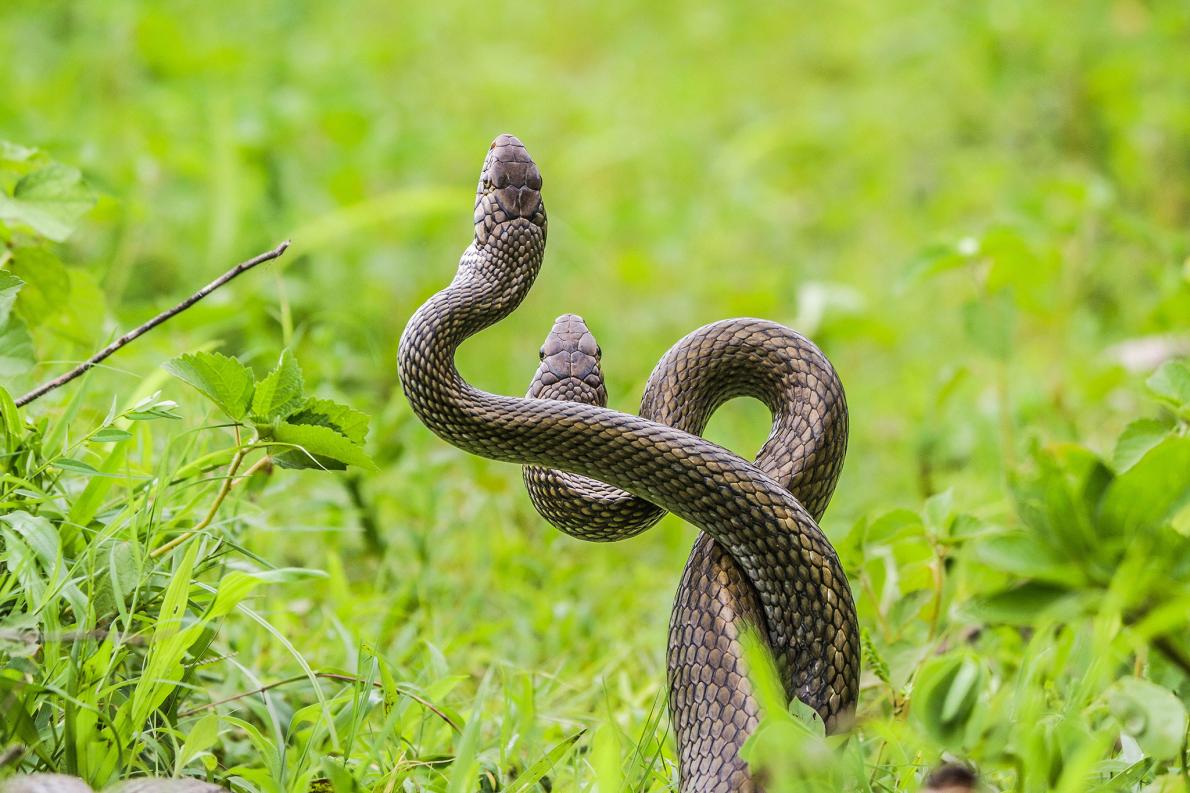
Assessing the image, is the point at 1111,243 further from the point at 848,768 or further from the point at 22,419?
the point at 22,419

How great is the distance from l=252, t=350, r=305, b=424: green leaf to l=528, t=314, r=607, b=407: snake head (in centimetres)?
52

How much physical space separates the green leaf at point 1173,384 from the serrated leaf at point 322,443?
177 centimetres

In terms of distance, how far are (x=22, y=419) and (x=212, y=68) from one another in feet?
19.9

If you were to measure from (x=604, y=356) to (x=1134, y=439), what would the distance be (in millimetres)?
3936

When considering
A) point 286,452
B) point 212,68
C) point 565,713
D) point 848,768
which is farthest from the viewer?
point 212,68

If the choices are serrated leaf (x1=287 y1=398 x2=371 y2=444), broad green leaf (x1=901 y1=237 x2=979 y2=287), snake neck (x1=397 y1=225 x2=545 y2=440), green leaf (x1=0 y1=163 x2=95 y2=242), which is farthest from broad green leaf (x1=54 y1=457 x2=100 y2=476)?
broad green leaf (x1=901 y1=237 x2=979 y2=287)

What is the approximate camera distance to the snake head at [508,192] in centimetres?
260

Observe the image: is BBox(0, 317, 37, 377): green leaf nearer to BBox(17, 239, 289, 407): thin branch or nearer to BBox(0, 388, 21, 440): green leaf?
BBox(17, 239, 289, 407): thin branch

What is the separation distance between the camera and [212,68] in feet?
26.0

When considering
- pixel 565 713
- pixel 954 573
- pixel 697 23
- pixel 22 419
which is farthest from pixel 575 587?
pixel 697 23

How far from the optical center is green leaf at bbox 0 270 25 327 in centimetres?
246

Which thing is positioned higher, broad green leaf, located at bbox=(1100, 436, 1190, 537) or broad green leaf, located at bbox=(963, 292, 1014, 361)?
broad green leaf, located at bbox=(1100, 436, 1190, 537)

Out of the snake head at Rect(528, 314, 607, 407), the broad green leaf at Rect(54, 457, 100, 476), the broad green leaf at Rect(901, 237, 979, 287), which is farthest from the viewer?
the broad green leaf at Rect(901, 237, 979, 287)

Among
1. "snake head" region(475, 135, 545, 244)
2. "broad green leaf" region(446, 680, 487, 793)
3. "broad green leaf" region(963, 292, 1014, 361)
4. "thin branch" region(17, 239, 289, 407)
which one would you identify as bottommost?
"broad green leaf" region(963, 292, 1014, 361)
